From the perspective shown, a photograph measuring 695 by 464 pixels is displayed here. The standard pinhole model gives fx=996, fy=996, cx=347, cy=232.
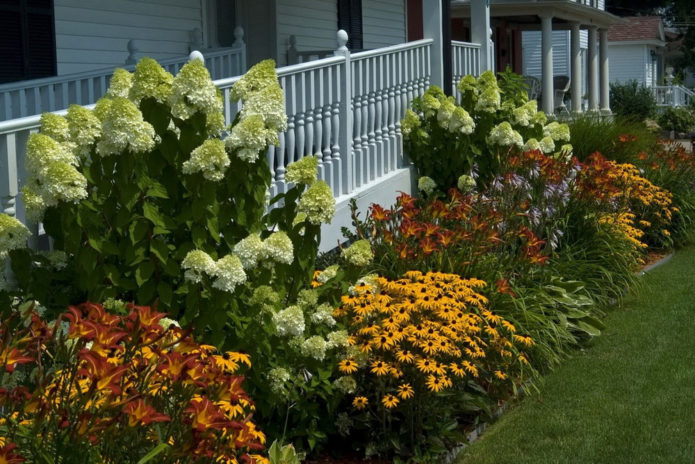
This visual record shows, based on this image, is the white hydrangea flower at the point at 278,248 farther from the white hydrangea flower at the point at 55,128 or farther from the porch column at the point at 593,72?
the porch column at the point at 593,72

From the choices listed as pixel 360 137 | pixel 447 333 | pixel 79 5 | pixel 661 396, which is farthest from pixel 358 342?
pixel 79 5

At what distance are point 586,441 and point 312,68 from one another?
11.4 ft

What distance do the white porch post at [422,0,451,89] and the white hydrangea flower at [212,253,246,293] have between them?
6.51 meters

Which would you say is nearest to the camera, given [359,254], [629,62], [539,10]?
[359,254]

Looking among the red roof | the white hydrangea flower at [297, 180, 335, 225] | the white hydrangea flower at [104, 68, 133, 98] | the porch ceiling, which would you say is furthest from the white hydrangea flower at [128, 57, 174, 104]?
the red roof

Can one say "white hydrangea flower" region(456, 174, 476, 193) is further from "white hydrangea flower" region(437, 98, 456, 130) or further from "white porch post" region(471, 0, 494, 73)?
"white porch post" region(471, 0, 494, 73)

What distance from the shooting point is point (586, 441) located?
5453mm

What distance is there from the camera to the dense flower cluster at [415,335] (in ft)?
16.4

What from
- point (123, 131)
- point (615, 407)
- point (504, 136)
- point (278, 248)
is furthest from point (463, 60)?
point (123, 131)

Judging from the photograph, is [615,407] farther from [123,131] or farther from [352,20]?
[352,20]

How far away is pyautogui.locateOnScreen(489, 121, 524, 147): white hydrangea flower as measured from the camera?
9.64 meters

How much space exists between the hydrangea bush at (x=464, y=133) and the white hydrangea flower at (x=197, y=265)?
482 centimetres

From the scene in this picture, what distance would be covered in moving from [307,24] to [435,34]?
3.90m

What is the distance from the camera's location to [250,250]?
15.5 ft
